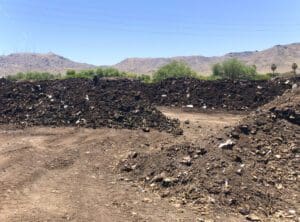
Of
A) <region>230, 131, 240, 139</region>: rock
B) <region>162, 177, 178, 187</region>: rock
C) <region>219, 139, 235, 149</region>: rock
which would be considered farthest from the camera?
<region>230, 131, 240, 139</region>: rock

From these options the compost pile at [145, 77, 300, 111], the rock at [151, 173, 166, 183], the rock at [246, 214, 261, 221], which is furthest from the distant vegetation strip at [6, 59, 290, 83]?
the rock at [246, 214, 261, 221]

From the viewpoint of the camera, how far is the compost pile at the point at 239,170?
338 inches

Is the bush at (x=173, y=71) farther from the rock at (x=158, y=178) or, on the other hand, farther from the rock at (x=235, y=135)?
the rock at (x=158, y=178)

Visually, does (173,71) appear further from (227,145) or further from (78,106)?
(227,145)

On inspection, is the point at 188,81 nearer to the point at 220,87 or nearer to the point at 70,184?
the point at 220,87

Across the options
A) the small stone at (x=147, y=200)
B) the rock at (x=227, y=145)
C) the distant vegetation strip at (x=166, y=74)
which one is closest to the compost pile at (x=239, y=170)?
the rock at (x=227, y=145)

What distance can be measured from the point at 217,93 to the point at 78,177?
13.3 meters

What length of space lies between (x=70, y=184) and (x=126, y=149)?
343 cm

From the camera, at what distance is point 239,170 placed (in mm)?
9422

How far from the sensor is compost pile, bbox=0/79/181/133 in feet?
55.4

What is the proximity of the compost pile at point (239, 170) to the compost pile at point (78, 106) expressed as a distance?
14.1 ft

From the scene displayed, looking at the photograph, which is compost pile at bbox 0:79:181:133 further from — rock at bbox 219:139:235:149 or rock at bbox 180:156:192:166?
rock at bbox 180:156:192:166

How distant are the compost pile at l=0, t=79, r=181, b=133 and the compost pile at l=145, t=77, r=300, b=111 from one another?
285cm

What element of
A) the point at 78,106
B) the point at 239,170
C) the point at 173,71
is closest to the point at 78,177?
the point at 239,170
